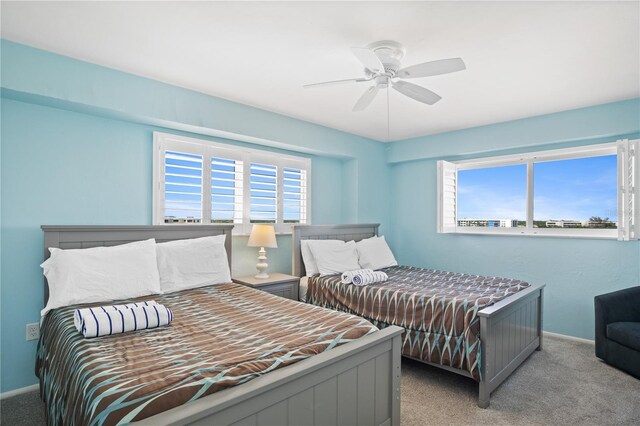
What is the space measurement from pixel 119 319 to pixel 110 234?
127 centimetres

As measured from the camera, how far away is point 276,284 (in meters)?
3.51

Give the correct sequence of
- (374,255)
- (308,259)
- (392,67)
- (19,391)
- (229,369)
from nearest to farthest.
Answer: (229,369), (392,67), (19,391), (308,259), (374,255)

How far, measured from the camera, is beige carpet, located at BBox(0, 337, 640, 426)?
226cm

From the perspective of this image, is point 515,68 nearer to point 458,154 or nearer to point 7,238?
point 458,154

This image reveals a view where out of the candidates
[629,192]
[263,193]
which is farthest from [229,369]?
[629,192]

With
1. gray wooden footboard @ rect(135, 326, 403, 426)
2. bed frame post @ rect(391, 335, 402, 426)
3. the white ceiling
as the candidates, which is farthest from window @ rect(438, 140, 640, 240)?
gray wooden footboard @ rect(135, 326, 403, 426)

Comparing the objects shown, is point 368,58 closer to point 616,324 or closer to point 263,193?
point 263,193

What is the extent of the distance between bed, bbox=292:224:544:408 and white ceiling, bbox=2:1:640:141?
5.88 feet

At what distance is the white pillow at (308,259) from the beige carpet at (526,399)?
1.34 meters

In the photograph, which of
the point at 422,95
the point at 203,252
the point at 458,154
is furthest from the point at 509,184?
the point at 203,252

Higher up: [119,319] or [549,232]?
[549,232]

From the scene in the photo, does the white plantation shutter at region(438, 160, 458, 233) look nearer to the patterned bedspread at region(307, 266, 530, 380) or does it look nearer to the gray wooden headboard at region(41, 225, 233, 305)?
the patterned bedspread at region(307, 266, 530, 380)

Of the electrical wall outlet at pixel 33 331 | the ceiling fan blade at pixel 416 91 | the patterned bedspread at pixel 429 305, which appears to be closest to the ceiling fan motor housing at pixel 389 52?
the ceiling fan blade at pixel 416 91

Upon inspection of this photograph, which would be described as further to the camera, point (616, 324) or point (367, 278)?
point (367, 278)
